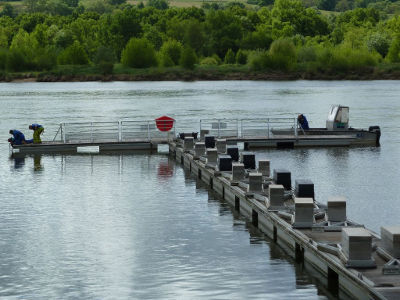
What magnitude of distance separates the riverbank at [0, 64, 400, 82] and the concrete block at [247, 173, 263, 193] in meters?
156

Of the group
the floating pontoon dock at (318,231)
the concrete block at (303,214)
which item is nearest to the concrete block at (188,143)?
the floating pontoon dock at (318,231)

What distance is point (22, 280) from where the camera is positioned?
23016 millimetres

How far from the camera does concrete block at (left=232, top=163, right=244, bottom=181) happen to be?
111 feet

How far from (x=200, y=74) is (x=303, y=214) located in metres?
166

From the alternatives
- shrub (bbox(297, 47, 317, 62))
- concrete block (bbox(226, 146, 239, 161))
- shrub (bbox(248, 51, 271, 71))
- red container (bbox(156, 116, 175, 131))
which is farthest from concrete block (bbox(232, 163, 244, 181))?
shrub (bbox(297, 47, 317, 62))

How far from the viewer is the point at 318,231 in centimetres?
2398

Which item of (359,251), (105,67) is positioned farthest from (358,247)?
(105,67)

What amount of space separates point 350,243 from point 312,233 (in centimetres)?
399

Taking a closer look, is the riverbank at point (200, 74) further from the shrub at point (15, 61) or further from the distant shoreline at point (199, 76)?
the shrub at point (15, 61)

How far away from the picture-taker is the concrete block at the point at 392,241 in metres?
20.4

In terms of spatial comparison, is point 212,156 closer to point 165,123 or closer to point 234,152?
point 234,152

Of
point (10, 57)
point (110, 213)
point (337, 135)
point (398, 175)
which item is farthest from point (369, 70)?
point (110, 213)

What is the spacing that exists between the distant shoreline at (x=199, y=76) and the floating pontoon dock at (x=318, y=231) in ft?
496

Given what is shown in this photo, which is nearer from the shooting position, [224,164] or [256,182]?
[256,182]
